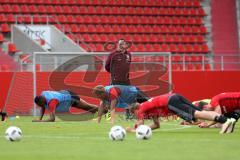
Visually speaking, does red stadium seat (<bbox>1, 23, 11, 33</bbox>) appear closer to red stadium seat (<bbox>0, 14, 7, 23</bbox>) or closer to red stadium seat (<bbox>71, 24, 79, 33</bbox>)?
red stadium seat (<bbox>0, 14, 7, 23</bbox>)

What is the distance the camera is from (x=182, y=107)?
43.1ft

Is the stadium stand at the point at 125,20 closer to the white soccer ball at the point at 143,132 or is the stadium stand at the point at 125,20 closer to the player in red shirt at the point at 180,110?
the player in red shirt at the point at 180,110

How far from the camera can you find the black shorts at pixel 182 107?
42.9 ft

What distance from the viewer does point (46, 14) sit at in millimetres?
34719

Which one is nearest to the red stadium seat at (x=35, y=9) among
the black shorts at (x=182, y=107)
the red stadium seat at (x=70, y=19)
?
the red stadium seat at (x=70, y=19)

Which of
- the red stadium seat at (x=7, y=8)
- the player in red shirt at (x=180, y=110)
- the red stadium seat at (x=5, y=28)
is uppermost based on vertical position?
the red stadium seat at (x=7, y=8)

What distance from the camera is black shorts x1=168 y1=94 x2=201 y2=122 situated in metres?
13.1

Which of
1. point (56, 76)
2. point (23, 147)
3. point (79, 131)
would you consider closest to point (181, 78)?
point (56, 76)

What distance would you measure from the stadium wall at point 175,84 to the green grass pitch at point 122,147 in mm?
10597

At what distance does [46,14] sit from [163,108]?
72.0ft

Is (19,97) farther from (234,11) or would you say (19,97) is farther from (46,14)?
(234,11)

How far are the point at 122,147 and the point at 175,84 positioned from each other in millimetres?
18580

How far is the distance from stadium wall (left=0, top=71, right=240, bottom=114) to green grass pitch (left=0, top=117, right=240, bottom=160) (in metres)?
10.6

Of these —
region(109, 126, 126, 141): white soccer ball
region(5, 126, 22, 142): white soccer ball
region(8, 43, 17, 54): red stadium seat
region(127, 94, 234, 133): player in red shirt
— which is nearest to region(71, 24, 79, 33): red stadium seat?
region(8, 43, 17, 54): red stadium seat
